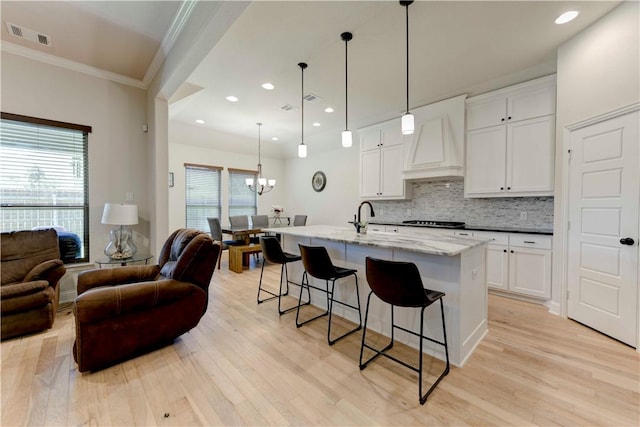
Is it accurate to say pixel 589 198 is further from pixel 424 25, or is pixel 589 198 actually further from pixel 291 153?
pixel 291 153

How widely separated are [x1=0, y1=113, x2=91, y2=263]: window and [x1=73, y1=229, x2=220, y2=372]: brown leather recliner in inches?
58.6

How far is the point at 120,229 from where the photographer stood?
341 centimetres

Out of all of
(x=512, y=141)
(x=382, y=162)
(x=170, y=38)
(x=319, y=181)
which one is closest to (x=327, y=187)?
(x=319, y=181)

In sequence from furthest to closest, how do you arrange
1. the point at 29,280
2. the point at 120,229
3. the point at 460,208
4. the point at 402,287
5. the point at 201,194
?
the point at 201,194 < the point at 460,208 < the point at 120,229 < the point at 29,280 < the point at 402,287

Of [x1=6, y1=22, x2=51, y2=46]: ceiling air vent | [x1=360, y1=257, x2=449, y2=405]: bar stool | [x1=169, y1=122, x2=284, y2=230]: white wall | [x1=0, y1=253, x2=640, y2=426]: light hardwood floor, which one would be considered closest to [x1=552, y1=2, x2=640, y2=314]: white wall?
[x1=0, y1=253, x2=640, y2=426]: light hardwood floor

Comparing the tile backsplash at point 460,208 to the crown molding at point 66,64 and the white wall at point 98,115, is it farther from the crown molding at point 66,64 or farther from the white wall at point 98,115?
the crown molding at point 66,64

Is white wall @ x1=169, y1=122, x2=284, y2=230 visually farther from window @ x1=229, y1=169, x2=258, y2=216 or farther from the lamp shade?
the lamp shade

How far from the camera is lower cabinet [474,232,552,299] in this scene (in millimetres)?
3127

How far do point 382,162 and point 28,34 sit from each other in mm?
4946

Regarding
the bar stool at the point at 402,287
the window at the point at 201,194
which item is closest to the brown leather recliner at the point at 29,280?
the bar stool at the point at 402,287

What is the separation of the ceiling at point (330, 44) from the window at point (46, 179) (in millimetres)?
924

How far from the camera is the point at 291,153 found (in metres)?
7.64

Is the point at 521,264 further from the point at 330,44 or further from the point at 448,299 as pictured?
the point at 330,44

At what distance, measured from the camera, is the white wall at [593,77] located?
2.24 meters
